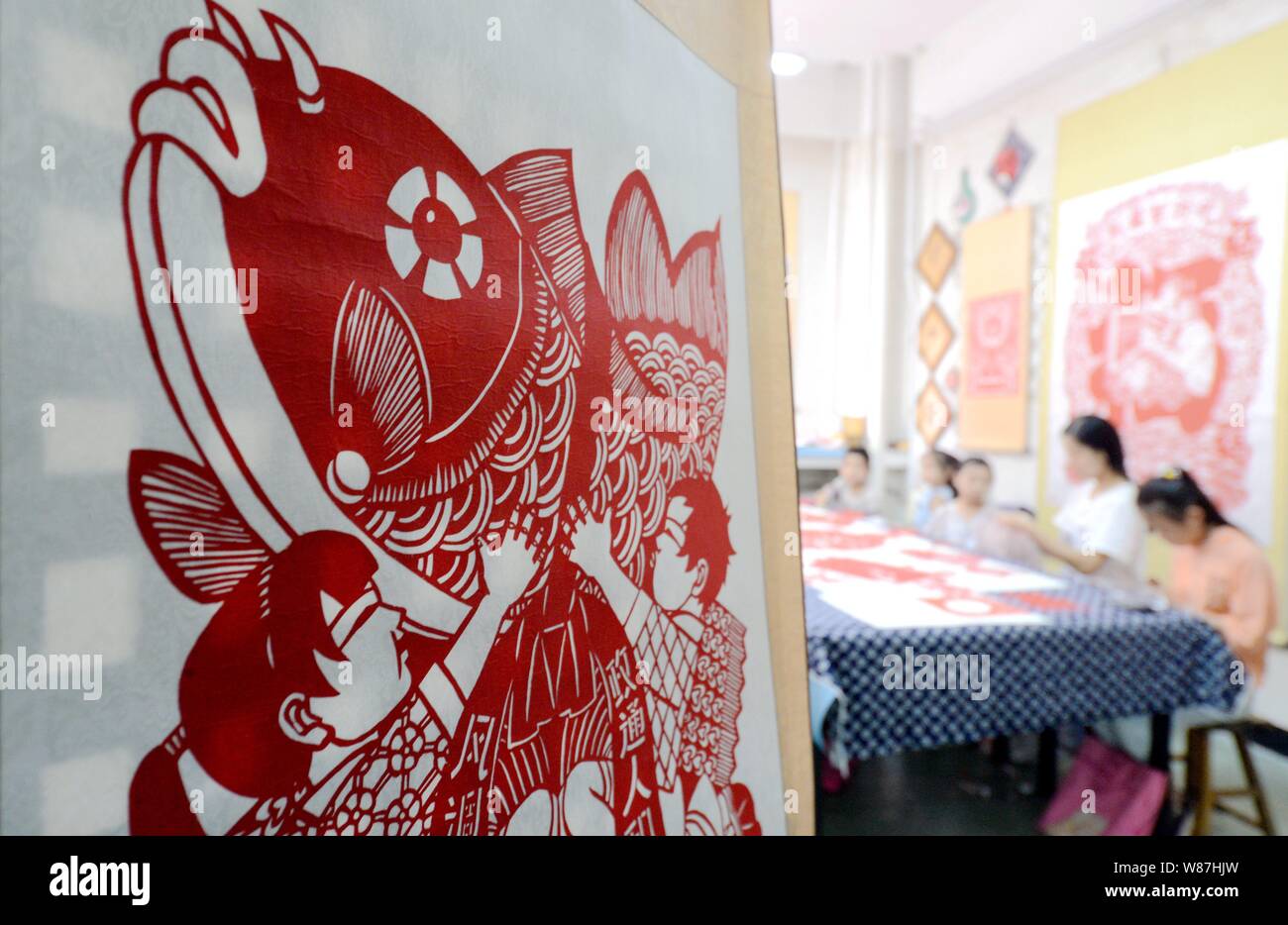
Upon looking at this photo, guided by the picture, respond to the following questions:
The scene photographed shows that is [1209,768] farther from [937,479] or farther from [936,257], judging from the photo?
[936,257]

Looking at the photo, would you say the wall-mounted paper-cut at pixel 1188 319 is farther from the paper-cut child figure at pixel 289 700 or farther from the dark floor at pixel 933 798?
the paper-cut child figure at pixel 289 700

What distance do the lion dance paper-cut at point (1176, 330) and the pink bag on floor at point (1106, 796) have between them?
1340 millimetres

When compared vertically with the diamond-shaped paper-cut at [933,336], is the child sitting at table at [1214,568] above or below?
below

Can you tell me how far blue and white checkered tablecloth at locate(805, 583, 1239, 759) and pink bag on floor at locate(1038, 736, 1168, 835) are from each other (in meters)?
0.34

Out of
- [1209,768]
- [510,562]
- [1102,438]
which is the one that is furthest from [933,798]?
[510,562]

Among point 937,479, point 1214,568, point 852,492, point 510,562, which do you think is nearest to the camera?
point 510,562

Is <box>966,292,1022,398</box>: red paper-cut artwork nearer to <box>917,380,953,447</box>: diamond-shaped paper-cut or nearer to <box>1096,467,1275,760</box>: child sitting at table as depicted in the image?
<box>917,380,953,447</box>: diamond-shaped paper-cut

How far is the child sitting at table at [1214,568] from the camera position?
7.16 ft

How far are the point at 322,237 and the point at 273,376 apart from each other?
2.6 inches

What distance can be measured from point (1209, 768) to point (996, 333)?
2.65 m

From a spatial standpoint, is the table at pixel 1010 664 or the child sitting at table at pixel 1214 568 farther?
the child sitting at table at pixel 1214 568

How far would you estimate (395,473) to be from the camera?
1.24 ft

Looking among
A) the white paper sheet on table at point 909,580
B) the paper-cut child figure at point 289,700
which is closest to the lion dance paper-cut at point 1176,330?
the white paper sheet on table at point 909,580
